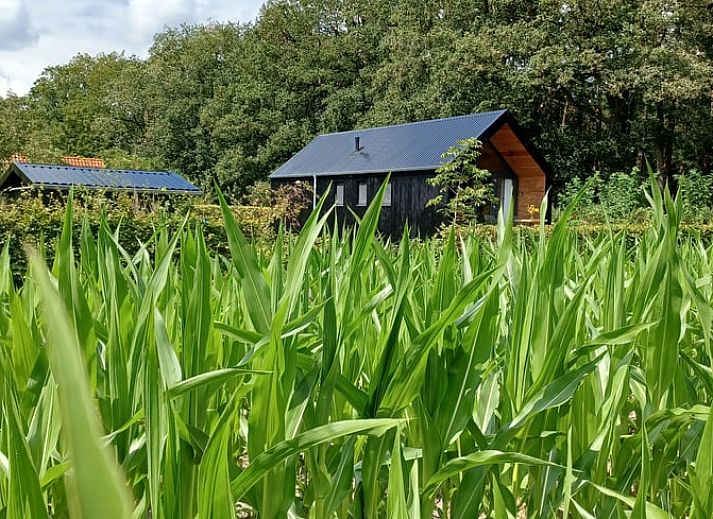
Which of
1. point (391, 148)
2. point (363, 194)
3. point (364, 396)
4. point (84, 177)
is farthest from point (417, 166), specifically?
point (364, 396)

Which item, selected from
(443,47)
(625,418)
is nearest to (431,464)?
(625,418)

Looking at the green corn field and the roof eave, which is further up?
the roof eave

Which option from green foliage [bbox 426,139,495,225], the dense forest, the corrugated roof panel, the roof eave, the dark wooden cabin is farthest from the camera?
the dense forest

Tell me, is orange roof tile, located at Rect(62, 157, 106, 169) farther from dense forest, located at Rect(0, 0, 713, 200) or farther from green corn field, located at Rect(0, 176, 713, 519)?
green corn field, located at Rect(0, 176, 713, 519)

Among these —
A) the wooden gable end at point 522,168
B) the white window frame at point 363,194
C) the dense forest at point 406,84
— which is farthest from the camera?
the dense forest at point 406,84

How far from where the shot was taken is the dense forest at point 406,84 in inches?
951

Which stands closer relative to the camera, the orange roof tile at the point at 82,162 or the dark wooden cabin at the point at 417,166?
the dark wooden cabin at the point at 417,166

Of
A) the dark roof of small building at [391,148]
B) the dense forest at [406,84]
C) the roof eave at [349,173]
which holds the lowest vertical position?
the roof eave at [349,173]

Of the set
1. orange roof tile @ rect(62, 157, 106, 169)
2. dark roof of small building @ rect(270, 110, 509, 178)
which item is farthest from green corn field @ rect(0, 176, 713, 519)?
orange roof tile @ rect(62, 157, 106, 169)

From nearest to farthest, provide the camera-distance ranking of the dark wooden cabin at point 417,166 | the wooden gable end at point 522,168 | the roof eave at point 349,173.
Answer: the roof eave at point 349,173, the dark wooden cabin at point 417,166, the wooden gable end at point 522,168

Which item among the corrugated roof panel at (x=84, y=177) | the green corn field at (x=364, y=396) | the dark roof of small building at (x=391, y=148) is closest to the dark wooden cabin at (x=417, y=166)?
the dark roof of small building at (x=391, y=148)

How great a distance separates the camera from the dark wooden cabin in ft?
64.7

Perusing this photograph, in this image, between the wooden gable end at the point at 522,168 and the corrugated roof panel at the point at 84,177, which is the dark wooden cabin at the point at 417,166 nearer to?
the wooden gable end at the point at 522,168

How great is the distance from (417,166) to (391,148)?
2.55 metres
